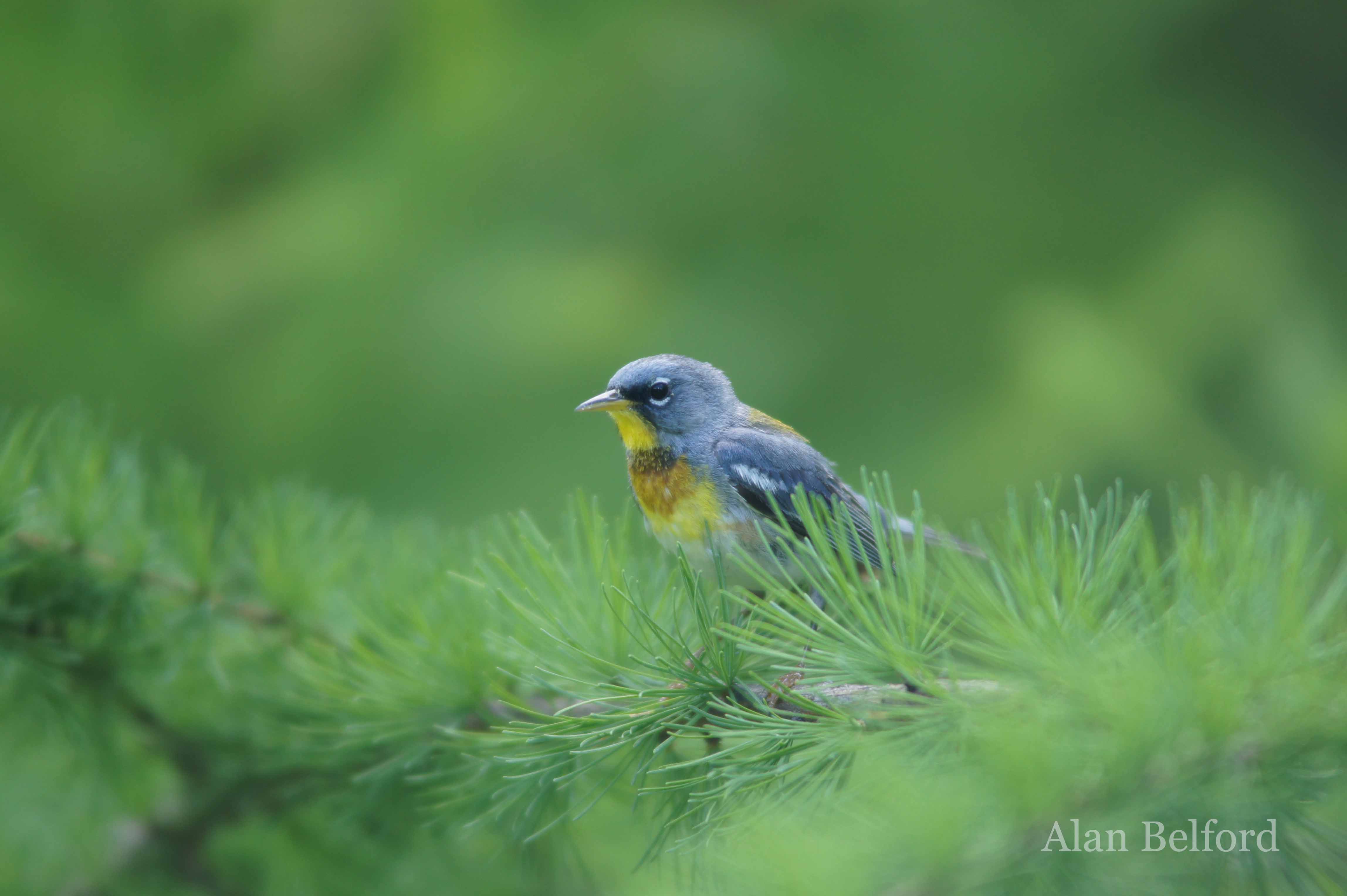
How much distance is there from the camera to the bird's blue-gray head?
1.24 meters

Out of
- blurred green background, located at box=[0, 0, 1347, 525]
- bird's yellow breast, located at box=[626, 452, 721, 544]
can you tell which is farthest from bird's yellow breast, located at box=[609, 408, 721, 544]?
blurred green background, located at box=[0, 0, 1347, 525]

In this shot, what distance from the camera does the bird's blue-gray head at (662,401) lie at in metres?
1.24

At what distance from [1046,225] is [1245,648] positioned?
1.80 m

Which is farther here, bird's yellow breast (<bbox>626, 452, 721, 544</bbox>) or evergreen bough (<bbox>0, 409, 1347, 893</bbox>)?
bird's yellow breast (<bbox>626, 452, 721, 544</bbox>)

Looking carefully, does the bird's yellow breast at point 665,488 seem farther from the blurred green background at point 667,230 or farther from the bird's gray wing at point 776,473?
the blurred green background at point 667,230

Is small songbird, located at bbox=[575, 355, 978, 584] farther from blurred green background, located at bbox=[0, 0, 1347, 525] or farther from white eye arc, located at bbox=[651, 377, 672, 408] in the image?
blurred green background, located at bbox=[0, 0, 1347, 525]

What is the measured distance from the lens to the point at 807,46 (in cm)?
212

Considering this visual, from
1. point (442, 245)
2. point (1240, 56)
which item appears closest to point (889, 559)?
point (442, 245)

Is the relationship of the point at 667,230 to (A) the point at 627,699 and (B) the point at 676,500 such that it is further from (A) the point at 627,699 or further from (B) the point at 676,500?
(A) the point at 627,699

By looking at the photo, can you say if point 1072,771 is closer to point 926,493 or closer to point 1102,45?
point 926,493

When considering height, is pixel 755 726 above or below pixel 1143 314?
below

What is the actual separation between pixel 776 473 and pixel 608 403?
0.23m

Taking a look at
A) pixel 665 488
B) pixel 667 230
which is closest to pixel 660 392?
pixel 665 488

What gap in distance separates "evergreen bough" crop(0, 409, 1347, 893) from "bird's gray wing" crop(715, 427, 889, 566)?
14 cm
